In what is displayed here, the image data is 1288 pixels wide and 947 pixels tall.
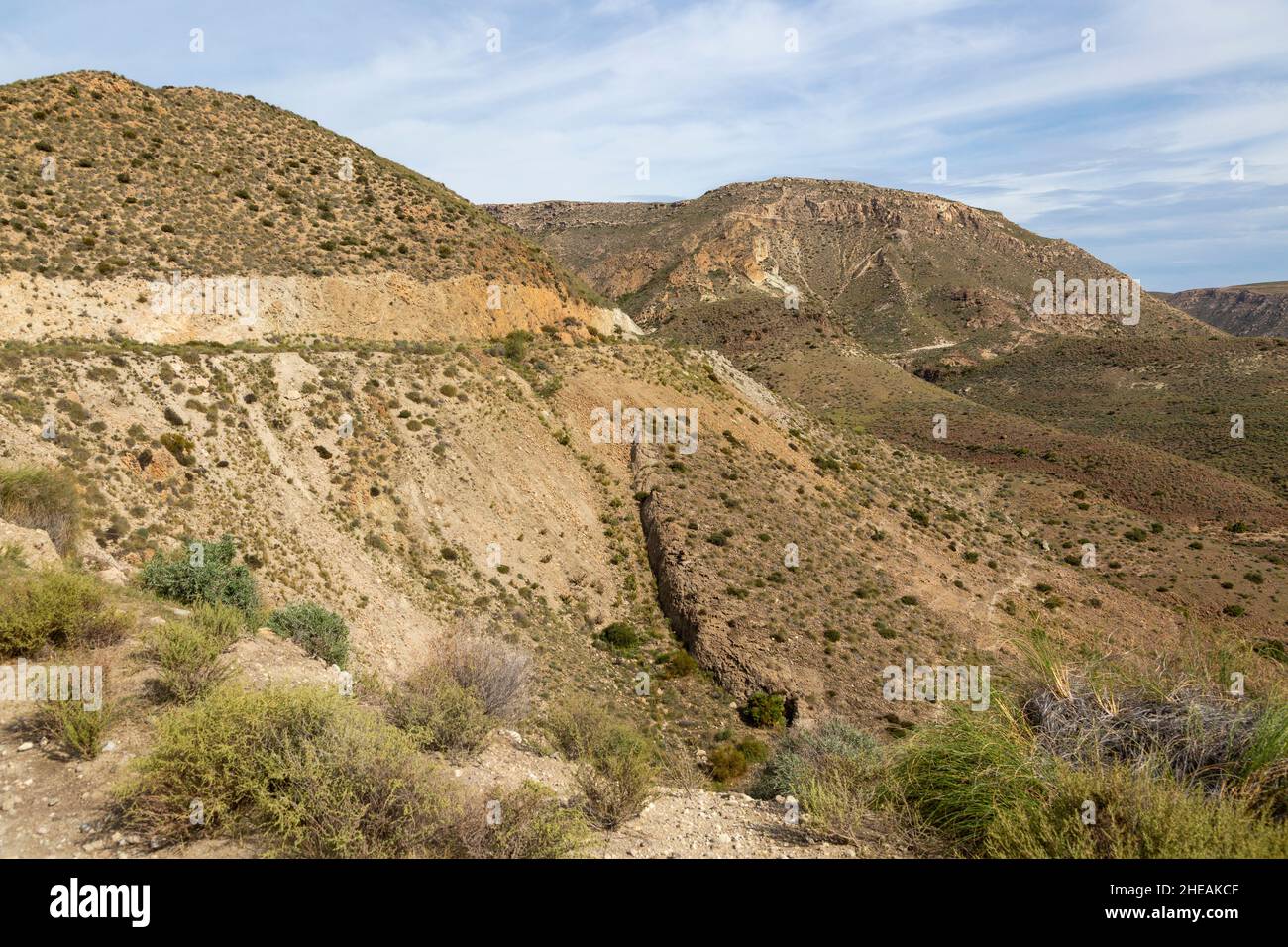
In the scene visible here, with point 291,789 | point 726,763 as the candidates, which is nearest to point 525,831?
point 291,789

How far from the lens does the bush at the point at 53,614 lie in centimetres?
761

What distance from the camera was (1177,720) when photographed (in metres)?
5.84

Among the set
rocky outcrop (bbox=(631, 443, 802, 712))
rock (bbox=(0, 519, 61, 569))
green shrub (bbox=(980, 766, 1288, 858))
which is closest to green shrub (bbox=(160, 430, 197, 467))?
rock (bbox=(0, 519, 61, 569))

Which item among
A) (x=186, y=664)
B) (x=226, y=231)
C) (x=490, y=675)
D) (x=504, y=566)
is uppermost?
(x=226, y=231)

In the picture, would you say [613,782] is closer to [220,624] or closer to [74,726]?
[74,726]

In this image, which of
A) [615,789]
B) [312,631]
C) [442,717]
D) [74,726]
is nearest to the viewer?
[74,726]

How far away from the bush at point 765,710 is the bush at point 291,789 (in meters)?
15.3

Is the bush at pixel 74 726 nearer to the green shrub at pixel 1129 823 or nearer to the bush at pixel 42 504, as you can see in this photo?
the bush at pixel 42 504

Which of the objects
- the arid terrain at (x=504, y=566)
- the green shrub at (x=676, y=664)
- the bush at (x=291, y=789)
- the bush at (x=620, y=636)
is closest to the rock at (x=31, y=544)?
the arid terrain at (x=504, y=566)

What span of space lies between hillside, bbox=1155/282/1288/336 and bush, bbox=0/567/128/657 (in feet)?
641

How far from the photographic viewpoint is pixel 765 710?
20.2m

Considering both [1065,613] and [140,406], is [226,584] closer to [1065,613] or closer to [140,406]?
[140,406]

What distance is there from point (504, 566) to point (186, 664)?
45.6ft

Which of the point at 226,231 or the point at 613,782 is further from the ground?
the point at 226,231
